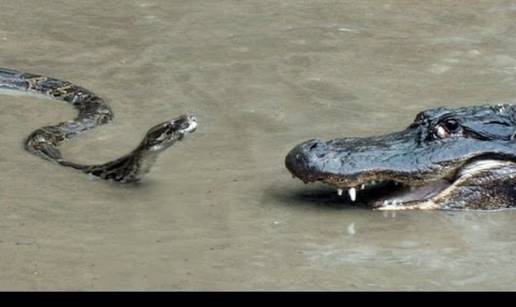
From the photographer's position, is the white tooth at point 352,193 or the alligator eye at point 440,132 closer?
the white tooth at point 352,193

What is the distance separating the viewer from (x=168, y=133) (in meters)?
7.89

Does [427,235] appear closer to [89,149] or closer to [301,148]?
[301,148]

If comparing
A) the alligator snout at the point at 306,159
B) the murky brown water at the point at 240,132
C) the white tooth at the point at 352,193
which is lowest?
the murky brown water at the point at 240,132

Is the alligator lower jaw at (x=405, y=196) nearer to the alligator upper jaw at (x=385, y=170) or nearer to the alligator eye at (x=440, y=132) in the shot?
the alligator upper jaw at (x=385, y=170)

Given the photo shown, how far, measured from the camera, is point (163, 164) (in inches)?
324

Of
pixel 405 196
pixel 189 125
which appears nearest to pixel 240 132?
pixel 189 125

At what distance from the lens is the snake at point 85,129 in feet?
25.8

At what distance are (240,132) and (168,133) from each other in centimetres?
114

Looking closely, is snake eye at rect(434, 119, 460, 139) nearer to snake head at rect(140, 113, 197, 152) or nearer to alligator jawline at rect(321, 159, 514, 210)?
alligator jawline at rect(321, 159, 514, 210)

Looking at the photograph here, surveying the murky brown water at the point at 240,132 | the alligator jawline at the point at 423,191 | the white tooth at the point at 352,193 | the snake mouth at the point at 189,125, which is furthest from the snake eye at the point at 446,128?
the snake mouth at the point at 189,125

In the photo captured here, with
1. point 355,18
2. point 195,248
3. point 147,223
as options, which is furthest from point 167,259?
point 355,18

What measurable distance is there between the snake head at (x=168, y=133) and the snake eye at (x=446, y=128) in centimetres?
154

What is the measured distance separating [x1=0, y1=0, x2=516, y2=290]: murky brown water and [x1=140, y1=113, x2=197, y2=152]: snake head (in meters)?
0.22

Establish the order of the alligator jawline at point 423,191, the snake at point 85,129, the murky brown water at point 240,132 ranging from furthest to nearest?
the snake at point 85,129 → the alligator jawline at point 423,191 → the murky brown water at point 240,132
